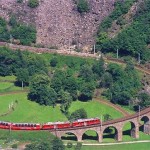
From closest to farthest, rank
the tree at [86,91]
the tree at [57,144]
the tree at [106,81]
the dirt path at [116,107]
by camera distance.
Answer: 1. the tree at [57,144]
2. the dirt path at [116,107]
3. the tree at [86,91]
4. the tree at [106,81]

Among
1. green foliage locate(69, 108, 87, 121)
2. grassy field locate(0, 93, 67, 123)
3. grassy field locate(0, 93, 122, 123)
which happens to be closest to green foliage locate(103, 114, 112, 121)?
grassy field locate(0, 93, 122, 123)

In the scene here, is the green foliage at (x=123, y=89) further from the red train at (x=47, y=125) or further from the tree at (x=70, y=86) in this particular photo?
the red train at (x=47, y=125)

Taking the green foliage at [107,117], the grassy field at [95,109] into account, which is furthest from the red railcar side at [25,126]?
the green foliage at [107,117]

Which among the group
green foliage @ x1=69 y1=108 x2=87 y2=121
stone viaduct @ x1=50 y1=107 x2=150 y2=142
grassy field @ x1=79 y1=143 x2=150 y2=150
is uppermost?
green foliage @ x1=69 y1=108 x2=87 y2=121

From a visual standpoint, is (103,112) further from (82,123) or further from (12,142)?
(12,142)

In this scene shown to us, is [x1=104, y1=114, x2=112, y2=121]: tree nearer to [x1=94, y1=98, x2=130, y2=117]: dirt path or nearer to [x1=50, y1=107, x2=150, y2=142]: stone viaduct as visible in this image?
[x1=50, y1=107, x2=150, y2=142]: stone viaduct
